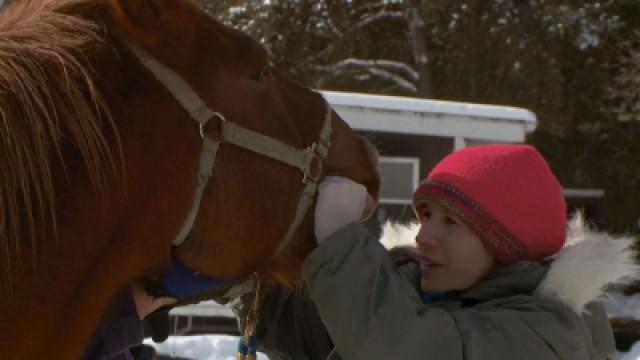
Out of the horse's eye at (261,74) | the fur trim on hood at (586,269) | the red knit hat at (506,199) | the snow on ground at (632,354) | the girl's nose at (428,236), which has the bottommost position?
the snow on ground at (632,354)

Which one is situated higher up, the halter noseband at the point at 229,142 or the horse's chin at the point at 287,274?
the halter noseband at the point at 229,142

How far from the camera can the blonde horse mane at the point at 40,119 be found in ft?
4.16

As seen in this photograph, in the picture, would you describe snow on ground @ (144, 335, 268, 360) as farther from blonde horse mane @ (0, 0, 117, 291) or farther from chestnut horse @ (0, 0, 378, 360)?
blonde horse mane @ (0, 0, 117, 291)

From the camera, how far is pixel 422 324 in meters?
1.62

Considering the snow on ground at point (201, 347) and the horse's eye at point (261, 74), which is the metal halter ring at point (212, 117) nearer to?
the horse's eye at point (261, 74)

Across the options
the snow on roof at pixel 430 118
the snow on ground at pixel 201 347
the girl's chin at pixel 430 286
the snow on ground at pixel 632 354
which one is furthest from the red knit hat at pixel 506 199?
the snow on ground at pixel 632 354

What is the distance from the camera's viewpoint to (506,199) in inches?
73.9

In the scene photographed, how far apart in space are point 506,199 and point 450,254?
0.17m

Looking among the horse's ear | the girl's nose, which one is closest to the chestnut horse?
the horse's ear

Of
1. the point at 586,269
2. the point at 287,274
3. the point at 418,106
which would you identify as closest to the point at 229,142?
the point at 287,274

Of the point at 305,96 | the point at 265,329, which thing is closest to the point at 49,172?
the point at 305,96

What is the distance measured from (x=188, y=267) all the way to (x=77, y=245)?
0.81ft

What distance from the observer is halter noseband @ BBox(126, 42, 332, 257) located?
1467 mm

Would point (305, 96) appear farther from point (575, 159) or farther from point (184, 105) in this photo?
point (575, 159)
